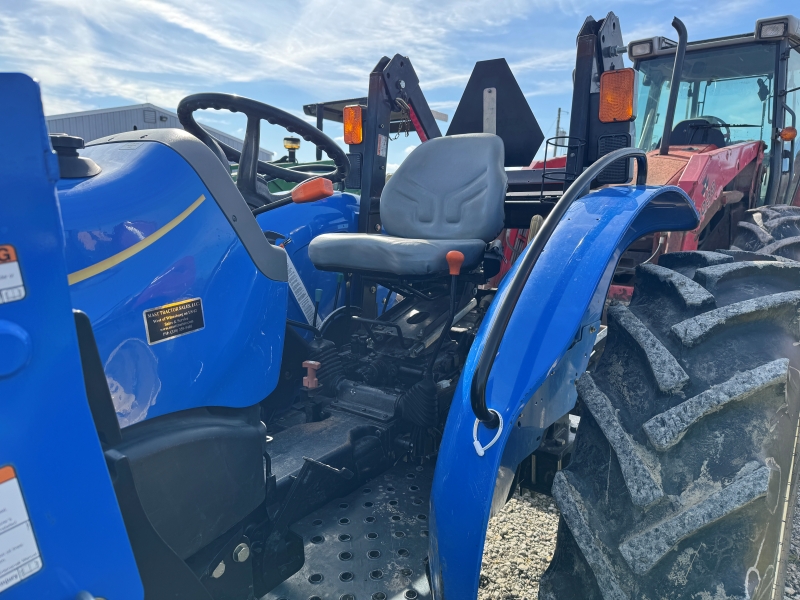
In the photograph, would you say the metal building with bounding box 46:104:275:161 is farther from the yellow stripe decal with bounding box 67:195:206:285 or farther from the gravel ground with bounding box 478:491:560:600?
the yellow stripe decal with bounding box 67:195:206:285

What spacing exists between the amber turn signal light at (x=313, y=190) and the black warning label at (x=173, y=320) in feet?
1.26

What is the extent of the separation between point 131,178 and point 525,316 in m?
0.84

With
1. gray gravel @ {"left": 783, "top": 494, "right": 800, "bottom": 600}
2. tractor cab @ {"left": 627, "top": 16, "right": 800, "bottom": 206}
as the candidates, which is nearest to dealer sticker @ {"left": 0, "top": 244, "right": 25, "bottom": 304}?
gray gravel @ {"left": 783, "top": 494, "right": 800, "bottom": 600}

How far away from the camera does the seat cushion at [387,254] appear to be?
1896 mm

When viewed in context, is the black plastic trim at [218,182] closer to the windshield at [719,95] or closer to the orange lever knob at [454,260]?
the orange lever knob at [454,260]

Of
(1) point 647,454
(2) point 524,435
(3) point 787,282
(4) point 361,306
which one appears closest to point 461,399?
(2) point 524,435

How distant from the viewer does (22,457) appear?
0.70m

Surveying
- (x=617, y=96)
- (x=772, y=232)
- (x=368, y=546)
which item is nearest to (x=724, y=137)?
(x=772, y=232)

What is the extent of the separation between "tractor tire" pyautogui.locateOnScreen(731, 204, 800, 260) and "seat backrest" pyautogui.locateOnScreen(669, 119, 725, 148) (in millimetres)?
728

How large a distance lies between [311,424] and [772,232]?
7.89 ft

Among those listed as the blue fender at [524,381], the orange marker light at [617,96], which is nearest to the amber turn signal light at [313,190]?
the blue fender at [524,381]

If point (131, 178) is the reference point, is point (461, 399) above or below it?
below

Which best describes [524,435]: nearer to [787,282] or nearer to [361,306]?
[787,282]

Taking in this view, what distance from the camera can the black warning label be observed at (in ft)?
3.51
